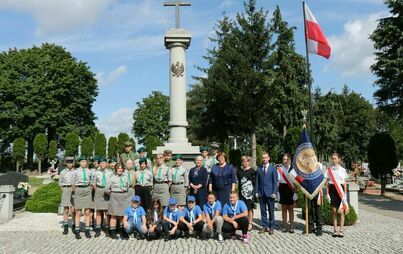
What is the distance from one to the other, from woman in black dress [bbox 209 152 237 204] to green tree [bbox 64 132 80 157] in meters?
36.6

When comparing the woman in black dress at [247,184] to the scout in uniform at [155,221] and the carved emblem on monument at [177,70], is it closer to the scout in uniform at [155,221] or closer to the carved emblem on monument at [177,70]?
the scout in uniform at [155,221]

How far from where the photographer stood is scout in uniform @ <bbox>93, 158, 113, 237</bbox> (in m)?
9.77

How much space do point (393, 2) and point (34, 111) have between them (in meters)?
36.2

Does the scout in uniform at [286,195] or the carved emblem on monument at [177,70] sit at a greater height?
the carved emblem on monument at [177,70]

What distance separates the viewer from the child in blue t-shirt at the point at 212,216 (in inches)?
355

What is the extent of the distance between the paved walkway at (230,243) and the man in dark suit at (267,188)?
0.40 m

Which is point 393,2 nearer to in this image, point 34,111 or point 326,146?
point 326,146

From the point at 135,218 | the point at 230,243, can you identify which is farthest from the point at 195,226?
the point at 135,218

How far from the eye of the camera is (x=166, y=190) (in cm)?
997

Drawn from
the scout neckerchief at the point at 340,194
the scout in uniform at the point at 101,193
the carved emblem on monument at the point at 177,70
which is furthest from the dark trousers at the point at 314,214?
the carved emblem on monument at the point at 177,70

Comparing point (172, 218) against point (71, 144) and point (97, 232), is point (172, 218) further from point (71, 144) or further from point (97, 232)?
point (71, 144)

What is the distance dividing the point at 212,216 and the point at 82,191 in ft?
10.4

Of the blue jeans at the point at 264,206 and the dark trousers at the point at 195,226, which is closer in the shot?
the dark trousers at the point at 195,226

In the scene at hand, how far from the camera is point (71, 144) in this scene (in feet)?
143
